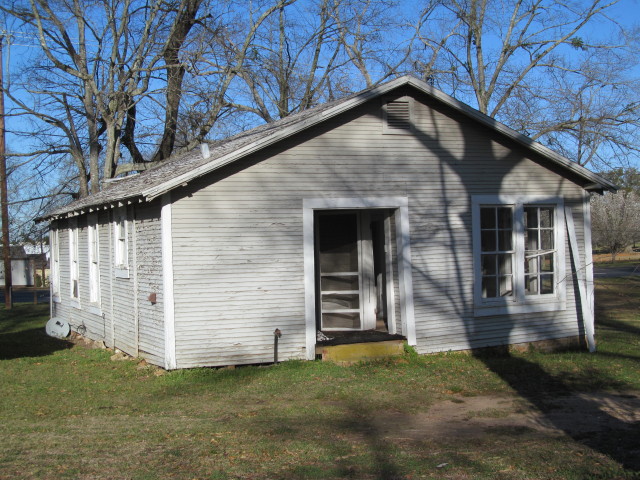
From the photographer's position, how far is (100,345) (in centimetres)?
1401

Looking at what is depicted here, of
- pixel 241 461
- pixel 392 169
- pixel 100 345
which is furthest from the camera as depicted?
pixel 100 345

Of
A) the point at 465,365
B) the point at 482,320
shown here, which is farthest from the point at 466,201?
the point at 465,365

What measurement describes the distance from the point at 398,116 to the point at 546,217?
372 centimetres

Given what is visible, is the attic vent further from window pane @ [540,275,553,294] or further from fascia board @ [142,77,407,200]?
window pane @ [540,275,553,294]

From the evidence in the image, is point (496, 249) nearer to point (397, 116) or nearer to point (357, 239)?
point (357, 239)

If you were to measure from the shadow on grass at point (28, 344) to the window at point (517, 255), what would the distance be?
8905 mm

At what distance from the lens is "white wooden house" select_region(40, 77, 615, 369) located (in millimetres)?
10672

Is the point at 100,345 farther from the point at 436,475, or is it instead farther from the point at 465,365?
the point at 436,475

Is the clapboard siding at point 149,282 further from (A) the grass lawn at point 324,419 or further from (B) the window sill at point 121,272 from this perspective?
(B) the window sill at point 121,272

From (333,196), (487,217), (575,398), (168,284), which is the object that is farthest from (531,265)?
(168,284)

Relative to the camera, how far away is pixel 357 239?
12508mm

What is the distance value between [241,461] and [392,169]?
21.5 ft

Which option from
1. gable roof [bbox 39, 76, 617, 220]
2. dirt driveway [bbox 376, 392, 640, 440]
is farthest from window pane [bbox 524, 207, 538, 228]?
dirt driveway [bbox 376, 392, 640, 440]

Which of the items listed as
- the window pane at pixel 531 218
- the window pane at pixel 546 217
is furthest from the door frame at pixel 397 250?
the window pane at pixel 546 217
